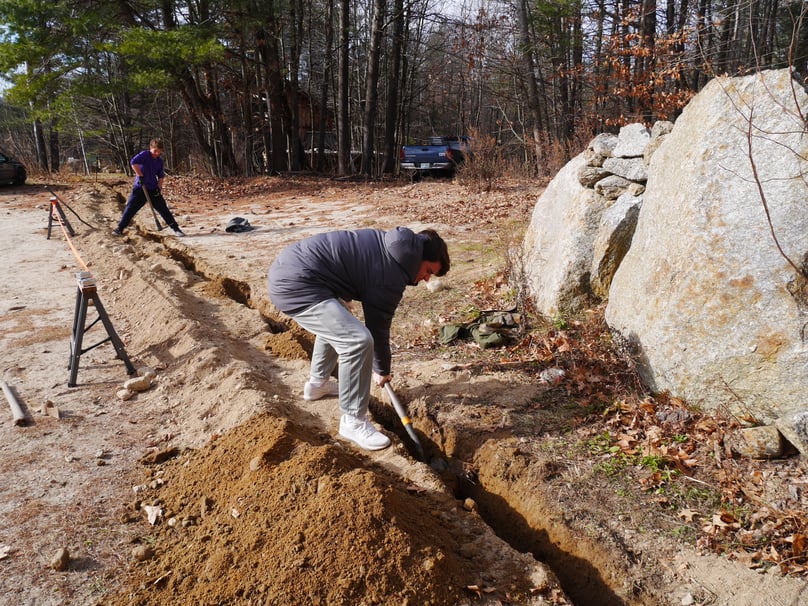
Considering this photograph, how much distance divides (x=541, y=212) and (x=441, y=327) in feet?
6.25

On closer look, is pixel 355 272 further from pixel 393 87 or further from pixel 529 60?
pixel 393 87

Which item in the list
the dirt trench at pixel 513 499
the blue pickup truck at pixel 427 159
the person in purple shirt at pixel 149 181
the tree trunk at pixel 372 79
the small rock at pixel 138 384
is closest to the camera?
the dirt trench at pixel 513 499

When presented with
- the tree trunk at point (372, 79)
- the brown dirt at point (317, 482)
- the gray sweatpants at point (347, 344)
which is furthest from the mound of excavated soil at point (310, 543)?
the tree trunk at point (372, 79)

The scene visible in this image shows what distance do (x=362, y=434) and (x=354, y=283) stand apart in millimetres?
1108

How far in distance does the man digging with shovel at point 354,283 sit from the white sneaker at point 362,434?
0.11 meters

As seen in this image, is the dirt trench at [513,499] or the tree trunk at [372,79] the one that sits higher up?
the tree trunk at [372,79]

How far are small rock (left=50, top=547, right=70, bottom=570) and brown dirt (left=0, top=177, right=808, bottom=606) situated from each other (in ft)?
0.14

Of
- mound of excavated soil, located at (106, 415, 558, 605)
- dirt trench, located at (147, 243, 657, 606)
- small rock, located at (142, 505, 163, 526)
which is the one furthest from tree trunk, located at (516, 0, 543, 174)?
small rock, located at (142, 505, 163, 526)

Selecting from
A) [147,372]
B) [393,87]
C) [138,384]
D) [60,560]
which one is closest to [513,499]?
[60,560]

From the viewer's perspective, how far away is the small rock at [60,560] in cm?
293

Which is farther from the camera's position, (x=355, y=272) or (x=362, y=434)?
(x=362, y=434)

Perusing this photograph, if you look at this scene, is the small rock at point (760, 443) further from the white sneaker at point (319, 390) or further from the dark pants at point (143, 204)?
the dark pants at point (143, 204)

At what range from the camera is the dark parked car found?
66.6 ft

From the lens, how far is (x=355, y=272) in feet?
12.7
